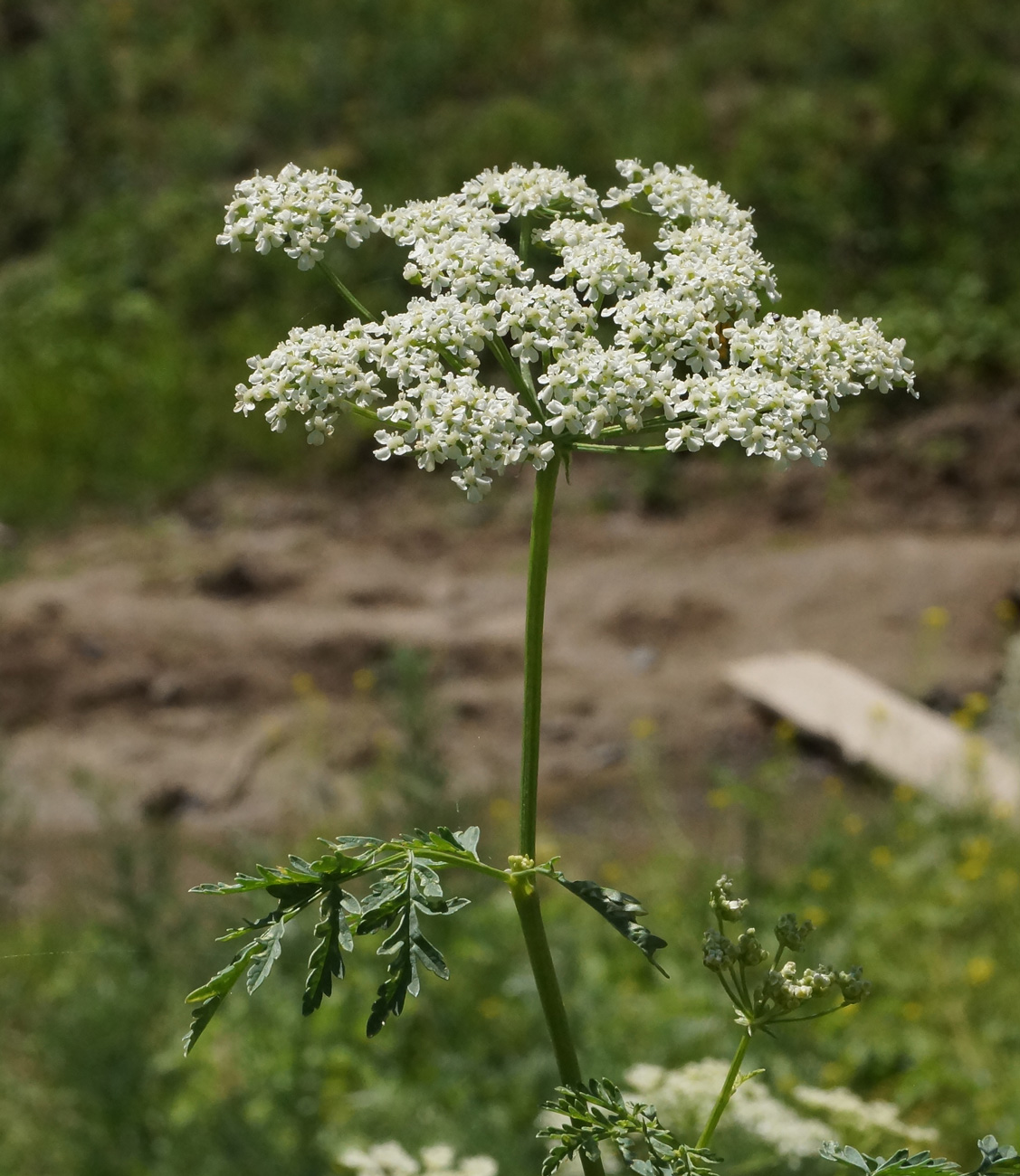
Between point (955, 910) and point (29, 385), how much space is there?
25.2 ft

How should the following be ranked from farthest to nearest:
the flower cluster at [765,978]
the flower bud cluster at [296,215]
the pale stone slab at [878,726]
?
the pale stone slab at [878,726] < the flower bud cluster at [296,215] < the flower cluster at [765,978]

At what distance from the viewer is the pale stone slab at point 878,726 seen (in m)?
5.27

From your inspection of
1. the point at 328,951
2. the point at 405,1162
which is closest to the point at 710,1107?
the point at 405,1162

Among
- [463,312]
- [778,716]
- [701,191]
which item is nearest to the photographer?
[463,312]

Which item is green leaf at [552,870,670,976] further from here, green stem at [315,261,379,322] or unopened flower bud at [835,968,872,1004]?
green stem at [315,261,379,322]

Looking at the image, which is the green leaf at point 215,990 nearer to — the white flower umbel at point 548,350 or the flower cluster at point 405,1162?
the white flower umbel at point 548,350

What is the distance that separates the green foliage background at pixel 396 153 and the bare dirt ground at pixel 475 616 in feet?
2.60

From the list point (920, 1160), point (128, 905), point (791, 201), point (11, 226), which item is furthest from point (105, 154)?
point (920, 1160)

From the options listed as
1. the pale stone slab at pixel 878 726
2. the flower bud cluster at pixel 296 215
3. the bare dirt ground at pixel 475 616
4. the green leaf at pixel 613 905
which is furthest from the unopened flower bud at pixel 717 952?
the bare dirt ground at pixel 475 616

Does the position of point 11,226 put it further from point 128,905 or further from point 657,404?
point 657,404

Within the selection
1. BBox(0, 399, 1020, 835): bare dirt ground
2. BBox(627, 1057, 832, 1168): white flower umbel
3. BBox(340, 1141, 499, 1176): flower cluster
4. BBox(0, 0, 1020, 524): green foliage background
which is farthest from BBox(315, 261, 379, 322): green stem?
BBox(0, 0, 1020, 524): green foliage background

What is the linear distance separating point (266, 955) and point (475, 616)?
6146mm

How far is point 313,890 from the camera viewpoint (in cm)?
154

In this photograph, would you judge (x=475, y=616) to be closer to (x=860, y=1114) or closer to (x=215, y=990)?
(x=860, y=1114)
